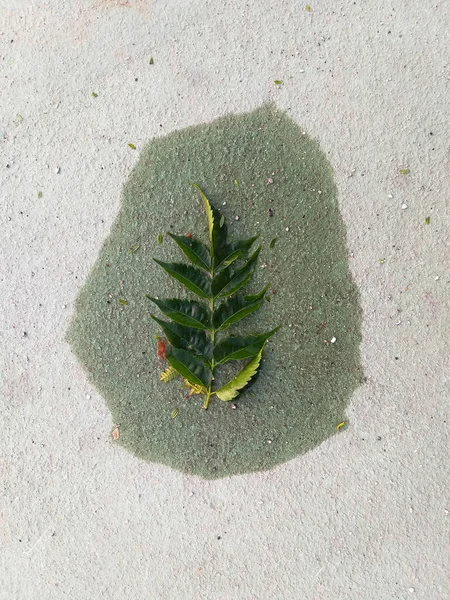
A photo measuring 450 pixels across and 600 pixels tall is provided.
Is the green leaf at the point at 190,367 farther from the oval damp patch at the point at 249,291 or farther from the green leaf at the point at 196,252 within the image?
the green leaf at the point at 196,252

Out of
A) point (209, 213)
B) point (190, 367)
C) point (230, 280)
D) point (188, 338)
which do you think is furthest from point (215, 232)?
point (190, 367)

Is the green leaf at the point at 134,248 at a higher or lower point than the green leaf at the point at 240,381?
higher

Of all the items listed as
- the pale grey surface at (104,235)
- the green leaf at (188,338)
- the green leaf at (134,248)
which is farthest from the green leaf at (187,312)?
the pale grey surface at (104,235)

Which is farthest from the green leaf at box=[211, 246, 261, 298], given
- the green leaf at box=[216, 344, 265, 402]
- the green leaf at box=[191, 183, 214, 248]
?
the green leaf at box=[216, 344, 265, 402]

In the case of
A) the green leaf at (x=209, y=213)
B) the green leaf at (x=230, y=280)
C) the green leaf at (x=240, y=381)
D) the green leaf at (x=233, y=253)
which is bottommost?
the green leaf at (x=240, y=381)

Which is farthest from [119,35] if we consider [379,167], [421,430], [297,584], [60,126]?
[297,584]
